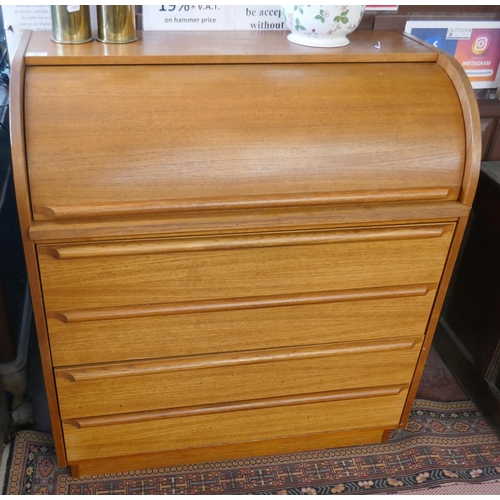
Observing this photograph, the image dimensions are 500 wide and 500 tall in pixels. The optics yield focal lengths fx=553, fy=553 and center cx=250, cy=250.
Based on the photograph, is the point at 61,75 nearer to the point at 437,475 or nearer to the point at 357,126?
the point at 357,126

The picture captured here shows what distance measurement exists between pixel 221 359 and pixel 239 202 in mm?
431

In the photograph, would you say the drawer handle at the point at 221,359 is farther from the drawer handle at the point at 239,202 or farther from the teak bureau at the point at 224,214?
the drawer handle at the point at 239,202

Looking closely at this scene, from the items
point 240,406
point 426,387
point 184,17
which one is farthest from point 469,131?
point 426,387

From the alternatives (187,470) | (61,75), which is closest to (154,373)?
(187,470)

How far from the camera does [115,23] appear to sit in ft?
4.06

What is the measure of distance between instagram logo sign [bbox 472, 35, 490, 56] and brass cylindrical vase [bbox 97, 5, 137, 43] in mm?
991

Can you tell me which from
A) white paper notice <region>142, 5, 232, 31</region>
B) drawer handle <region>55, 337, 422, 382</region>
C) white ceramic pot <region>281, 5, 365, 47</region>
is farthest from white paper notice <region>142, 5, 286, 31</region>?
drawer handle <region>55, 337, 422, 382</region>

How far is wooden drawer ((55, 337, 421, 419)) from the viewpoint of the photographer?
1336mm

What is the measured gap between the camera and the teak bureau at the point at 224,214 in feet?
3.63

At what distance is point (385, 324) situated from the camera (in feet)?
A: 4.65

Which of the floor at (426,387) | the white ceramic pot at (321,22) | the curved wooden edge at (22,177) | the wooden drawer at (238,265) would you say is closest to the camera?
the curved wooden edge at (22,177)

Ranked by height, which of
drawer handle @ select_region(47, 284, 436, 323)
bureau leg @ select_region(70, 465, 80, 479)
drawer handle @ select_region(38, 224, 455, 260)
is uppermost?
drawer handle @ select_region(38, 224, 455, 260)

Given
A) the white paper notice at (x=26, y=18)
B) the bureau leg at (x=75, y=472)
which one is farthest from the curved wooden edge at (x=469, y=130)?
the bureau leg at (x=75, y=472)

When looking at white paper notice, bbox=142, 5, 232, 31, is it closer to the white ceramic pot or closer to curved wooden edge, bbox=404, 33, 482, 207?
the white ceramic pot
